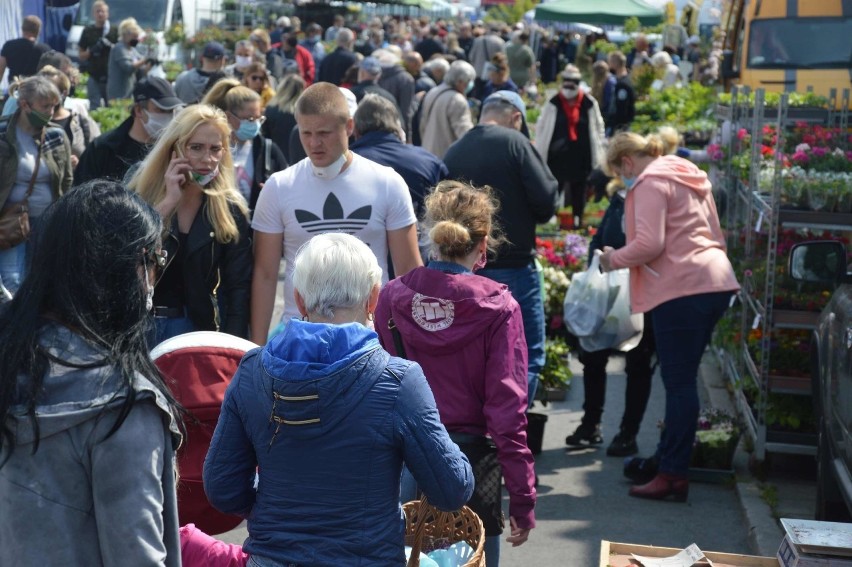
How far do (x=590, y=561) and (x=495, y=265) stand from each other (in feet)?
5.32

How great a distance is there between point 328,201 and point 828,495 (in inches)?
97.7

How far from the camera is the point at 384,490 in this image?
9.30ft

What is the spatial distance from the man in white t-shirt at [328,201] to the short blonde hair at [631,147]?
182 centimetres

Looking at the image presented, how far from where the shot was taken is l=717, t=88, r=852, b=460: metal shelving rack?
6.38 meters

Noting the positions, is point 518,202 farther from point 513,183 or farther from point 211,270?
point 211,270

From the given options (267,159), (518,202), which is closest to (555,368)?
(518,202)

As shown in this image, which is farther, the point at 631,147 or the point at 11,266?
the point at 11,266

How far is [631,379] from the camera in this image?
276 inches

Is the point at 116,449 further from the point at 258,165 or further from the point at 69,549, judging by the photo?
the point at 258,165

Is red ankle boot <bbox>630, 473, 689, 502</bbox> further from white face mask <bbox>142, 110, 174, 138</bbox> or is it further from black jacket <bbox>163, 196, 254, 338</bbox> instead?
white face mask <bbox>142, 110, 174, 138</bbox>

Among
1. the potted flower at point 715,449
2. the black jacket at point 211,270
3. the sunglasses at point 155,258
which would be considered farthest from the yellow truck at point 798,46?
the sunglasses at point 155,258

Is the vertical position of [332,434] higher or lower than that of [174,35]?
higher

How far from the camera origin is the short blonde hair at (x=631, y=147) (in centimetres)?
636

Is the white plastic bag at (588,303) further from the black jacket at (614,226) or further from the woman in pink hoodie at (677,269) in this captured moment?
the woman in pink hoodie at (677,269)
